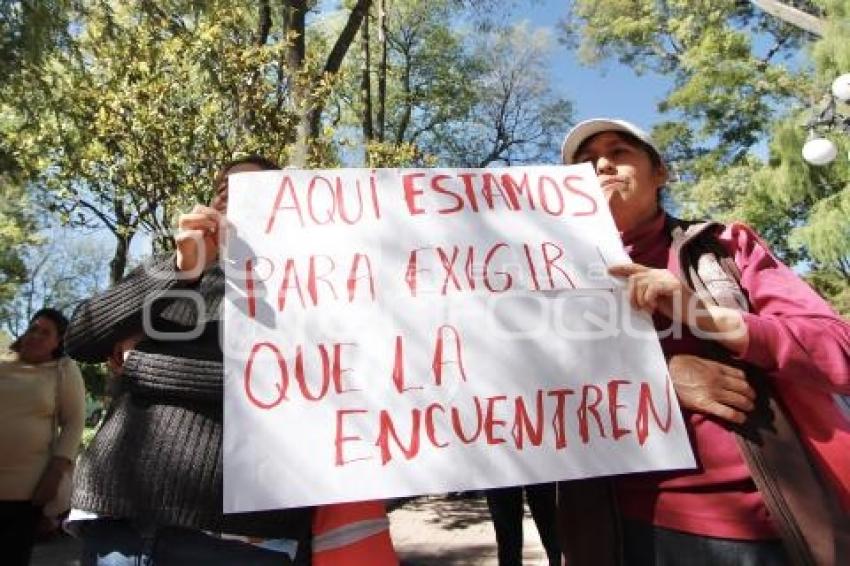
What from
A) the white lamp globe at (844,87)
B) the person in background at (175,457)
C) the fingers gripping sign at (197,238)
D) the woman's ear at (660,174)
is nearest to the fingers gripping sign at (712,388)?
the woman's ear at (660,174)

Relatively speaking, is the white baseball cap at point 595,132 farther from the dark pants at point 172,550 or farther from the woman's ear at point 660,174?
the dark pants at point 172,550

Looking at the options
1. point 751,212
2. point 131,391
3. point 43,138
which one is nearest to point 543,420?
point 131,391

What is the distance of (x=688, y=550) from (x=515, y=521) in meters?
2.58

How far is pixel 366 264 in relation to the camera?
4.84ft

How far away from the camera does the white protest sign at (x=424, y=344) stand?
1320mm

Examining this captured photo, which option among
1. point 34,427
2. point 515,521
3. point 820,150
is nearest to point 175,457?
point 34,427

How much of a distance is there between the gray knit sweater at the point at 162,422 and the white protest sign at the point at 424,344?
80 mm

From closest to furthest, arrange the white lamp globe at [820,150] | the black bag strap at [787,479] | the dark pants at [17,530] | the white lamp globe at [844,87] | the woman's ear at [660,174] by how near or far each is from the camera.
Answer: the black bag strap at [787,479] < the woman's ear at [660,174] < the dark pants at [17,530] < the white lamp globe at [844,87] < the white lamp globe at [820,150]

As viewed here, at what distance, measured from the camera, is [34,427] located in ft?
9.87

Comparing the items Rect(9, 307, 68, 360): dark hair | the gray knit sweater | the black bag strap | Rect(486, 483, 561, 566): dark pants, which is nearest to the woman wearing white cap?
the black bag strap

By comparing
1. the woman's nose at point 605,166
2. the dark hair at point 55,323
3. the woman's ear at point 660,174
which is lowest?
the woman's ear at point 660,174

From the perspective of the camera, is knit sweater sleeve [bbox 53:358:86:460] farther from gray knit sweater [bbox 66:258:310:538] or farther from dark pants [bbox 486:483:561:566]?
dark pants [bbox 486:483:561:566]

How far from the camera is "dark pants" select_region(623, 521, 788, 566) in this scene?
1.29 meters

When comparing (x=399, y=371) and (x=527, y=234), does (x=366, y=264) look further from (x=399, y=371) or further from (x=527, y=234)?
(x=527, y=234)
